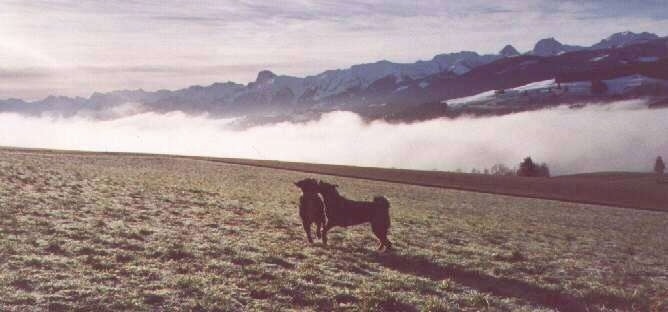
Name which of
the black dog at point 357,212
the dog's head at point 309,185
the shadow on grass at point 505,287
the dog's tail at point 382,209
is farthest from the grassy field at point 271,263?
the dog's head at point 309,185

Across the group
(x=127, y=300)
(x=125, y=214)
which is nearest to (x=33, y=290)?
(x=127, y=300)

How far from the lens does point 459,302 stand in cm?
1332

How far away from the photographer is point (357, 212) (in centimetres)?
1923

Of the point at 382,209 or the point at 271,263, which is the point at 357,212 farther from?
the point at 271,263

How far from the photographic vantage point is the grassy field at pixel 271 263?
12133mm

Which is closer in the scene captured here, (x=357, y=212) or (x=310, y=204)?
(x=357, y=212)

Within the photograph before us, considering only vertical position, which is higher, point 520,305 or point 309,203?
point 309,203

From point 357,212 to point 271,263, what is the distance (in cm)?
447

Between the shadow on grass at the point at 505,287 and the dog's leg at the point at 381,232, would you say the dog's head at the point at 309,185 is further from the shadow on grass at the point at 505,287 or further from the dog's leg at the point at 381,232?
the shadow on grass at the point at 505,287

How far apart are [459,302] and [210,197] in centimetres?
2409

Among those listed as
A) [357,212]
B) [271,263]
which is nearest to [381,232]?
[357,212]

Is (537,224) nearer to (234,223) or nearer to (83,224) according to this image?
(234,223)

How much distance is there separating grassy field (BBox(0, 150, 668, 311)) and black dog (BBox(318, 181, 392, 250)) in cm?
106

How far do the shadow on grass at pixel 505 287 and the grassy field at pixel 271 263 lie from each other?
41mm
